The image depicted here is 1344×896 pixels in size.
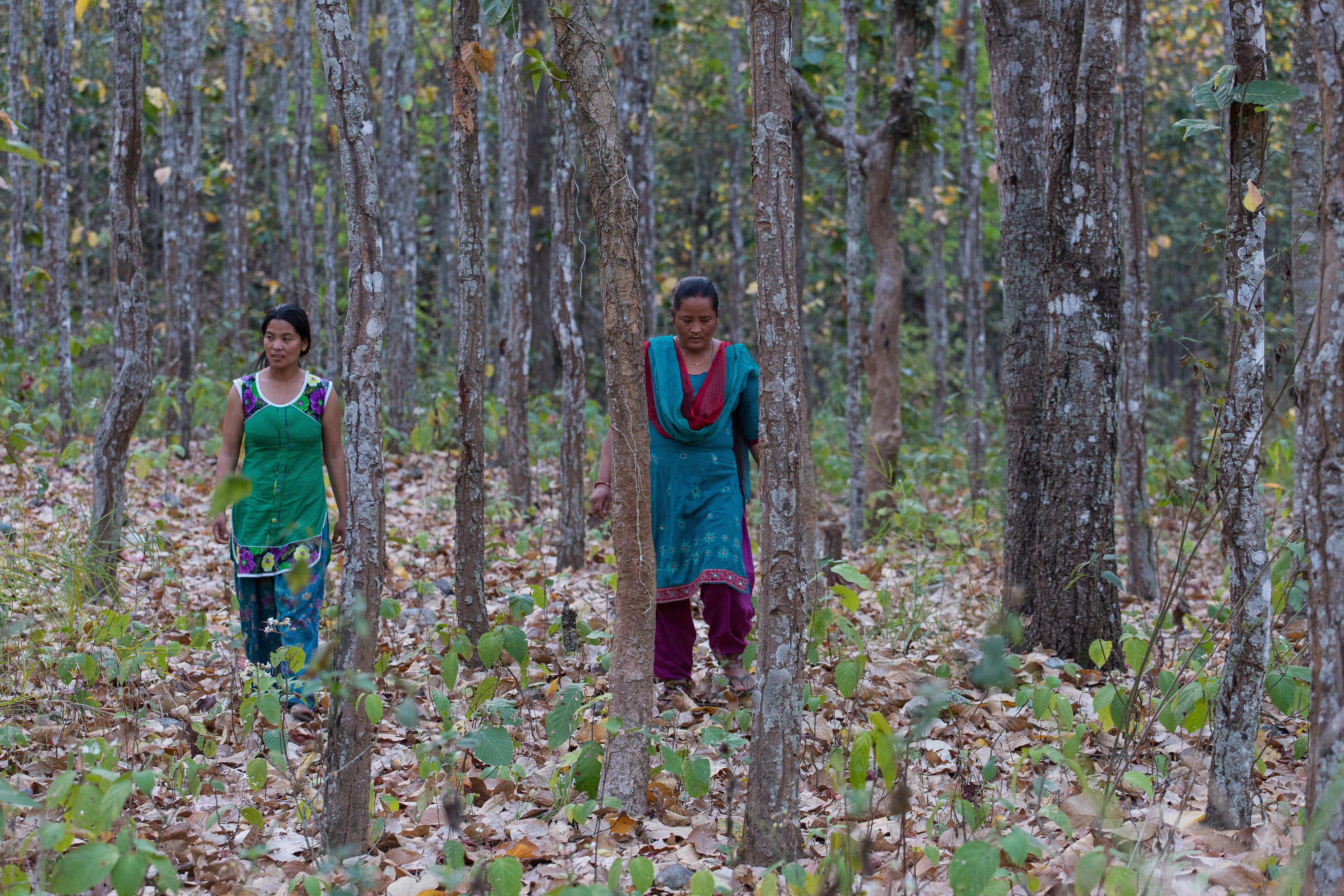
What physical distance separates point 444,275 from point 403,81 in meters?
6.42

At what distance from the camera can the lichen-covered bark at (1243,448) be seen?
278cm

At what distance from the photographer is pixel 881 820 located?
10.6 feet

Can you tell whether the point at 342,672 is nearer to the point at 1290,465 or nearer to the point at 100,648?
the point at 100,648

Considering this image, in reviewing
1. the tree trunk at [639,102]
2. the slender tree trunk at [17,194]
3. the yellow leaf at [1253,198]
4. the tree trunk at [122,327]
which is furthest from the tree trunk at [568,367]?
the slender tree trunk at [17,194]

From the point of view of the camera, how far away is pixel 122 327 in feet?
18.6

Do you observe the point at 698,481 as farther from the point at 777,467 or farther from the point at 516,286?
the point at 516,286

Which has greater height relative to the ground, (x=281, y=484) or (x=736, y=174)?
(x=736, y=174)

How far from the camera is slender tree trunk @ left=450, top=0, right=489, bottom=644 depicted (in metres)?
4.50

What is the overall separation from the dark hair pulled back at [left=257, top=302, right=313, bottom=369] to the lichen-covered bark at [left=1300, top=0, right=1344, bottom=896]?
3.56m

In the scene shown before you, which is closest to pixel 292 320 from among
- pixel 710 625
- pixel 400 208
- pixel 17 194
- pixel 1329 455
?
pixel 710 625

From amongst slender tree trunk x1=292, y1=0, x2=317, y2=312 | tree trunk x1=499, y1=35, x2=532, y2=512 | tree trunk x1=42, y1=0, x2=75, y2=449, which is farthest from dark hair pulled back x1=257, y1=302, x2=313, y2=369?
slender tree trunk x1=292, y1=0, x2=317, y2=312

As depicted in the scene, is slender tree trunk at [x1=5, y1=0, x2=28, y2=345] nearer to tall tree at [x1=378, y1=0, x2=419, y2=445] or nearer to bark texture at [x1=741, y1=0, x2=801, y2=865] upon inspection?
tall tree at [x1=378, y1=0, x2=419, y2=445]

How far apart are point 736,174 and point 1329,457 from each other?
34.7 feet

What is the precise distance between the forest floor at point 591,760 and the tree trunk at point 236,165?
6.83m
